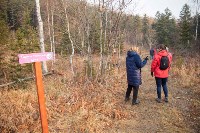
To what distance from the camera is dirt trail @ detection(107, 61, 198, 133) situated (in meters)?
6.32

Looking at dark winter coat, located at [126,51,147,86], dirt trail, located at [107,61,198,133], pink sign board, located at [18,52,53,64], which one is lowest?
dirt trail, located at [107,61,198,133]

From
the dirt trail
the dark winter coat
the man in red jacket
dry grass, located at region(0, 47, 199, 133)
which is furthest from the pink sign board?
the man in red jacket

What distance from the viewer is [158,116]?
281 inches

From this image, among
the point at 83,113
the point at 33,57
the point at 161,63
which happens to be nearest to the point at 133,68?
the point at 161,63

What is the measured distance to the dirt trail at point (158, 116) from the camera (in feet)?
20.7

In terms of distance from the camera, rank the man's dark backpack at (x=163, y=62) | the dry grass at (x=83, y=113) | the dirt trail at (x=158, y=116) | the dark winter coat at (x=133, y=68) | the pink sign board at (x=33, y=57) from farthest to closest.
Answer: the man's dark backpack at (x=163, y=62) < the dark winter coat at (x=133, y=68) < the dirt trail at (x=158, y=116) < the dry grass at (x=83, y=113) < the pink sign board at (x=33, y=57)

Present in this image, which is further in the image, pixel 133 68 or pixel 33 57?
pixel 133 68

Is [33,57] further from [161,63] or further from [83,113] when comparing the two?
[161,63]

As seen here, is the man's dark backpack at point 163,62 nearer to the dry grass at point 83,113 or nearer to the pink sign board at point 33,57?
the dry grass at point 83,113

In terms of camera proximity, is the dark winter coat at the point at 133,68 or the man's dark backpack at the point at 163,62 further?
the man's dark backpack at the point at 163,62

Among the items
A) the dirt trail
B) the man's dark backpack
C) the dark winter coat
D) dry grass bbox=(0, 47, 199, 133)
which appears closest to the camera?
dry grass bbox=(0, 47, 199, 133)

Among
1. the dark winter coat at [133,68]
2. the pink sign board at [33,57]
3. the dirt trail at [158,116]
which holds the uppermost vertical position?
the pink sign board at [33,57]

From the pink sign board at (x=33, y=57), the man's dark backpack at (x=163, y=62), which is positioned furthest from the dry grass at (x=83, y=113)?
the pink sign board at (x=33, y=57)

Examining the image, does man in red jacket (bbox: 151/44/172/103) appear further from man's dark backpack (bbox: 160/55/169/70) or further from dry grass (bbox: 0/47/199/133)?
dry grass (bbox: 0/47/199/133)
